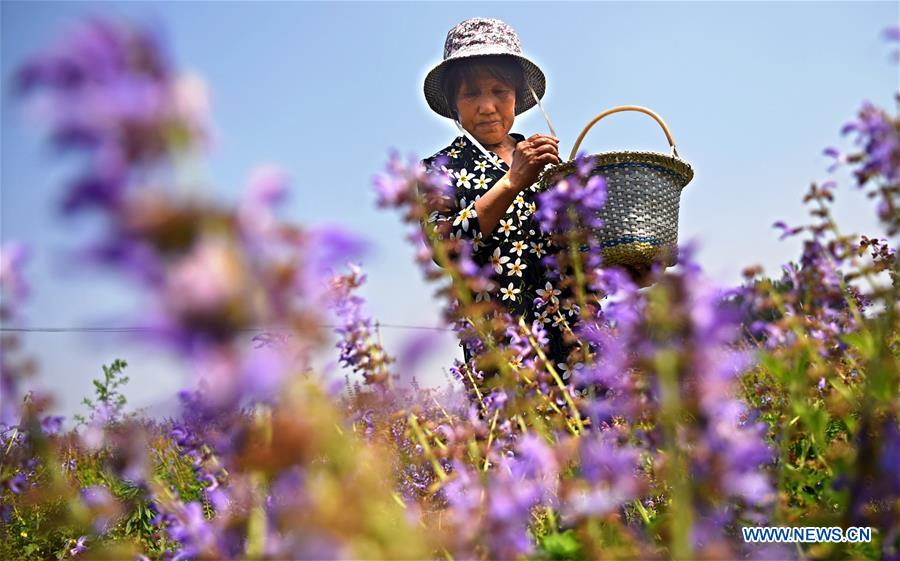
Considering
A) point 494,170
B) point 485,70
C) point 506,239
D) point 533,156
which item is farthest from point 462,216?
point 485,70

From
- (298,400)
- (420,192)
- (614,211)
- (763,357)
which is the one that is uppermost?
(614,211)

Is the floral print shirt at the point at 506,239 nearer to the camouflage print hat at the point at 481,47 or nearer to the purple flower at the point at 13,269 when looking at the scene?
the camouflage print hat at the point at 481,47

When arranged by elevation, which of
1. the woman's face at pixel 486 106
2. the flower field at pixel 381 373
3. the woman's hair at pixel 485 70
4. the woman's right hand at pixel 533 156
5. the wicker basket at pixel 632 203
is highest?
the woman's hair at pixel 485 70

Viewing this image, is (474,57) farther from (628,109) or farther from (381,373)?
(381,373)

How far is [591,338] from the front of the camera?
2236 mm

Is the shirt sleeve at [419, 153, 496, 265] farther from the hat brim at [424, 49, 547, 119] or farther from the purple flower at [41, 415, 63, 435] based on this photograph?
the purple flower at [41, 415, 63, 435]

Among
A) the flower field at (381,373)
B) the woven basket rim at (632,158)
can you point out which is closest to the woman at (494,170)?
the woven basket rim at (632,158)

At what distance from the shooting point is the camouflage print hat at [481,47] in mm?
4137

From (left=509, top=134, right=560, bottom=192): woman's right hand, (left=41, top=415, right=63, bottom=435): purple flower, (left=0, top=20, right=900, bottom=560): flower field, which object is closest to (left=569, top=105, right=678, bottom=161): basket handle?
(left=509, top=134, right=560, bottom=192): woman's right hand

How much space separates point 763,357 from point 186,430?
1.62m

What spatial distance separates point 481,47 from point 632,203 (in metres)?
1.36

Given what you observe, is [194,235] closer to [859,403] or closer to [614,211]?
[859,403]

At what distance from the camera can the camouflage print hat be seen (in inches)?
163

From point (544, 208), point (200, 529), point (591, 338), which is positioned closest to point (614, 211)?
point (544, 208)
